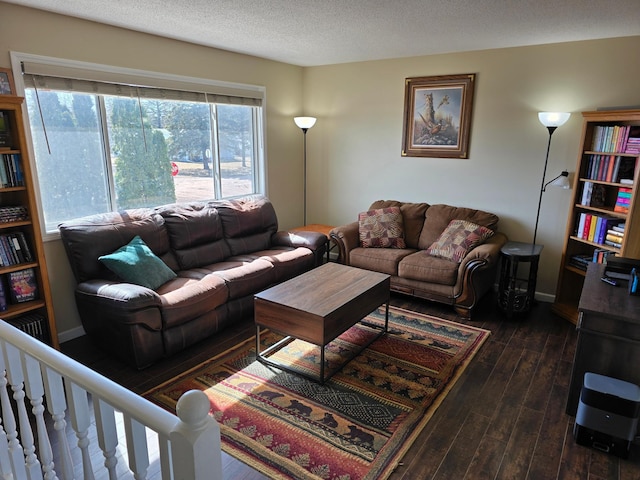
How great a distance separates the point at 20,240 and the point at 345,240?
2839 mm

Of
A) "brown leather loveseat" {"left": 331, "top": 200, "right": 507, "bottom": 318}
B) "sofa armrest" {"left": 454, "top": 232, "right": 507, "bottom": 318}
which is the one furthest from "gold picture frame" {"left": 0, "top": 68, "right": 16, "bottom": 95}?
"sofa armrest" {"left": 454, "top": 232, "right": 507, "bottom": 318}

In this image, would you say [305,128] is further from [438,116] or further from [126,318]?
[126,318]

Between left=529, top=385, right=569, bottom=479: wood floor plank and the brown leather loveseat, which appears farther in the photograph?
the brown leather loveseat

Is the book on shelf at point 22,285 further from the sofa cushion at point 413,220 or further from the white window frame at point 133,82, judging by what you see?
the sofa cushion at point 413,220

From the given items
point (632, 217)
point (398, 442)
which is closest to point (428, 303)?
point (632, 217)

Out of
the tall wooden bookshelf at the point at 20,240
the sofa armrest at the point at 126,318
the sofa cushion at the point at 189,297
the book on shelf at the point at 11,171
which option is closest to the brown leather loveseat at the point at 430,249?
the sofa cushion at the point at 189,297

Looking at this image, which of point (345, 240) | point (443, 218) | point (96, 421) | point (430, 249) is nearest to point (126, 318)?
point (96, 421)

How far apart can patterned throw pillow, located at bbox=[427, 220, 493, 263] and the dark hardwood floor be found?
2.19 feet

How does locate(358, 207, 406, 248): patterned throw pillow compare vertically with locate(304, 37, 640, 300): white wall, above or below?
below

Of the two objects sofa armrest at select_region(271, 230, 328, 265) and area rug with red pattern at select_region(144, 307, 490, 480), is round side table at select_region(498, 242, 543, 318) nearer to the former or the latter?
area rug with red pattern at select_region(144, 307, 490, 480)

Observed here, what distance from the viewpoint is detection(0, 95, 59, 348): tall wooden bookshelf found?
2693 mm

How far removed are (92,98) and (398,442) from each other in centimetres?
339

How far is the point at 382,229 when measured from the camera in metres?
4.54

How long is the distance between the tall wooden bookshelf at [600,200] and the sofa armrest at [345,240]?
6.55ft
